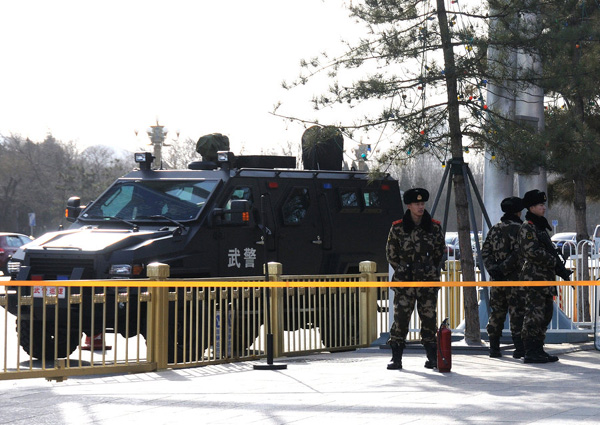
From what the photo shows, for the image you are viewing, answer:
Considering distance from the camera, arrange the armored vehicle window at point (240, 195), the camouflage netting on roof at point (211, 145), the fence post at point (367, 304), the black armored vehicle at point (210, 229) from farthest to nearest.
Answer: the camouflage netting on roof at point (211, 145), the fence post at point (367, 304), the armored vehicle window at point (240, 195), the black armored vehicle at point (210, 229)

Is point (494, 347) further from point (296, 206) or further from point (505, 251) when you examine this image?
point (296, 206)

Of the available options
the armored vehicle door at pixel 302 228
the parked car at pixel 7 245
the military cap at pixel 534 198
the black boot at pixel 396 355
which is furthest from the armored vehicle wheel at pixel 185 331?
the parked car at pixel 7 245

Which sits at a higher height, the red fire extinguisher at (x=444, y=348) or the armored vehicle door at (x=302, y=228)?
the armored vehicle door at (x=302, y=228)

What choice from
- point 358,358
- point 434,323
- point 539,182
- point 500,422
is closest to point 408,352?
point 358,358

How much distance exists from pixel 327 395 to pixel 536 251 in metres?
3.33

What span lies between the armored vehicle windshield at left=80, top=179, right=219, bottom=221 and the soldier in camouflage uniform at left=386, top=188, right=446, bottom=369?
297 centimetres

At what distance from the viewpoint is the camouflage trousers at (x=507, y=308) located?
36.6ft

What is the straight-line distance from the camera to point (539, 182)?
14070 mm

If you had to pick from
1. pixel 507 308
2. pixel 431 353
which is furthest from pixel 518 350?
pixel 431 353

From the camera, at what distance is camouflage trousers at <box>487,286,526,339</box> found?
1114 cm

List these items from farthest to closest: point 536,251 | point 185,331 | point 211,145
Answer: point 211,145, point 185,331, point 536,251

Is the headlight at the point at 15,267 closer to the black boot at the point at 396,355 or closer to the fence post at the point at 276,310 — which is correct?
the fence post at the point at 276,310

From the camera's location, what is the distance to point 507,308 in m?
11.5

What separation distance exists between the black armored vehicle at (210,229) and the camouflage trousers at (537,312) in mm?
2763
